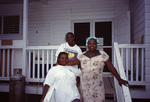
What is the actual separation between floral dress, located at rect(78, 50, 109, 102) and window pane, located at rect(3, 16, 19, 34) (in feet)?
17.5

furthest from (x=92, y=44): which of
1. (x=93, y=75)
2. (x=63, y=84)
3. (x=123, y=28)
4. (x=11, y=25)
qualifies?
(x=11, y=25)

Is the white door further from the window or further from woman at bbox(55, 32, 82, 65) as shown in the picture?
the window

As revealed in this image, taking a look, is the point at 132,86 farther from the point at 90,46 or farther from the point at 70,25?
the point at 70,25

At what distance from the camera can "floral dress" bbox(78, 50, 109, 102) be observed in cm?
220

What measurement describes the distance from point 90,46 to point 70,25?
13.4ft

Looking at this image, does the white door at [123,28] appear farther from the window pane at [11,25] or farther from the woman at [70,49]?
the window pane at [11,25]

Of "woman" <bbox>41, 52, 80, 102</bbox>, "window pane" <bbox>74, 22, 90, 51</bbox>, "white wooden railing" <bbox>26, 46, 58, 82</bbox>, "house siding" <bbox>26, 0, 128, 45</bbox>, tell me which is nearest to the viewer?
"woman" <bbox>41, 52, 80, 102</bbox>

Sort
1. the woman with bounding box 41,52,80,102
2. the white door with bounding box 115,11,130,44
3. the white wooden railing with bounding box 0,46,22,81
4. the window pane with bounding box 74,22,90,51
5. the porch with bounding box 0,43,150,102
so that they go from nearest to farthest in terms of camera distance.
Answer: the woman with bounding box 41,52,80,102 → the porch with bounding box 0,43,150,102 → the white wooden railing with bounding box 0,46,22,81 → the white door with bounding box 115,11,130,44 → the window pane with bounding box 74,22,90,51

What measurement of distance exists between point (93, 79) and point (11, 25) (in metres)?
5.74

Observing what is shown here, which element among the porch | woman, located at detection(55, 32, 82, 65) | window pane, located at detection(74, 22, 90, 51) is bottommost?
the porch

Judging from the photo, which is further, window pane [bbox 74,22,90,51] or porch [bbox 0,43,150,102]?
window pane [bbox 74,22,90,51]

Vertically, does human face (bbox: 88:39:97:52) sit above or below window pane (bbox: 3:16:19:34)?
below

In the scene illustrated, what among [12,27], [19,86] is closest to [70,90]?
[19,86]

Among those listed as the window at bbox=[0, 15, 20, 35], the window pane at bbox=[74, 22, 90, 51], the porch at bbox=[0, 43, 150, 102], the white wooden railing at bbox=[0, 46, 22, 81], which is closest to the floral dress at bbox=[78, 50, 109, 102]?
the porch at bbox=[0, 43, 150, 102]
